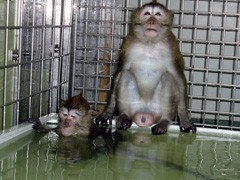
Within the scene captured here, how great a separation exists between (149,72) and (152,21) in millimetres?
322

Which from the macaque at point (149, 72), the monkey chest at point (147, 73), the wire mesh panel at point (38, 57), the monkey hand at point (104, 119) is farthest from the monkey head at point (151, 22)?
the monkey hand at point (104, 119)

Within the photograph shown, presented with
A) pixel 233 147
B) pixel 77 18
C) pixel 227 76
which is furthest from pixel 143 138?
pixel 227 76

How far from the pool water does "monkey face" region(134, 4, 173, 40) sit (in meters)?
0.79

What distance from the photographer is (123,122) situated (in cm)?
304

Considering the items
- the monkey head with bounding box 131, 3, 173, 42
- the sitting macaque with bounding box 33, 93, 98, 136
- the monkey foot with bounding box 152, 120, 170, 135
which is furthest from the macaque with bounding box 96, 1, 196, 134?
the monkey foot with bounding box 152, 120, 170, 135

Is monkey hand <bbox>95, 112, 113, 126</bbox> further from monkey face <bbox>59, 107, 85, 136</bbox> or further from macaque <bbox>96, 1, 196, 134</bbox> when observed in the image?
monkey face <bbox>59, 107, 85, 136</bbox>

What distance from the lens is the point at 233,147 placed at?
2.55 metres

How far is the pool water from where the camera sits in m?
1.94

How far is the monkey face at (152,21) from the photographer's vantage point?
3342 mm

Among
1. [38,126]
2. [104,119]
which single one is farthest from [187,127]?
[38,126]

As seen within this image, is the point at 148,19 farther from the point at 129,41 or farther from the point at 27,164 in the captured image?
the point at 27,164

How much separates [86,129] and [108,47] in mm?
747

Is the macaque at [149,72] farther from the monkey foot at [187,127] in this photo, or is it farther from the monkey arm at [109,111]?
the monkey foot at [187,127]

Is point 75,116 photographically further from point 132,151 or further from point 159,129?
point 132,151
